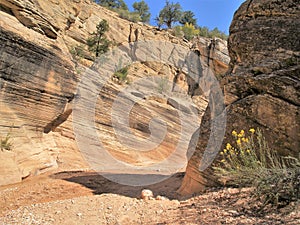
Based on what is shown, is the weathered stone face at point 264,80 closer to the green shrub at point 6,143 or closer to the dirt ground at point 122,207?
the dirt ground at point 122,207

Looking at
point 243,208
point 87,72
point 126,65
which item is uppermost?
Result: point 126,65

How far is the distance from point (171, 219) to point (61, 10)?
63.1 ft

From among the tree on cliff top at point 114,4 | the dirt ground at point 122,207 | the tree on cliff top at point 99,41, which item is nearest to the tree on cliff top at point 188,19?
the tree on cliff top at point 114,4

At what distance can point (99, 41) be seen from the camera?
21453mm

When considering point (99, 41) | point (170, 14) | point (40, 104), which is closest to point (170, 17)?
point (170, 14)

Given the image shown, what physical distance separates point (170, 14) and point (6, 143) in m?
32.3

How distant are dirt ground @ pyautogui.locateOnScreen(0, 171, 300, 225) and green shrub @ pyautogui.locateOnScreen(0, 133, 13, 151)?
4.19 ft

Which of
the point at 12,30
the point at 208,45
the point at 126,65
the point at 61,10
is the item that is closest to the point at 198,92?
the point at 208,45

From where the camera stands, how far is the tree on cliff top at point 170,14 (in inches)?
1390

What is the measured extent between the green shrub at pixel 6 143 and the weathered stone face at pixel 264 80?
4.48 m

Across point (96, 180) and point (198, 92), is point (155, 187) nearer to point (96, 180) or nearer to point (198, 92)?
point (96, 180)

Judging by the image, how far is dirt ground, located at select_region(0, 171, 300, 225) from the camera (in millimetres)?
3059

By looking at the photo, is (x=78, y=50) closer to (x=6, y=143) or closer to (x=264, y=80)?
(x=6, y=143)

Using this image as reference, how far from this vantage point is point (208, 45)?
2712cm
